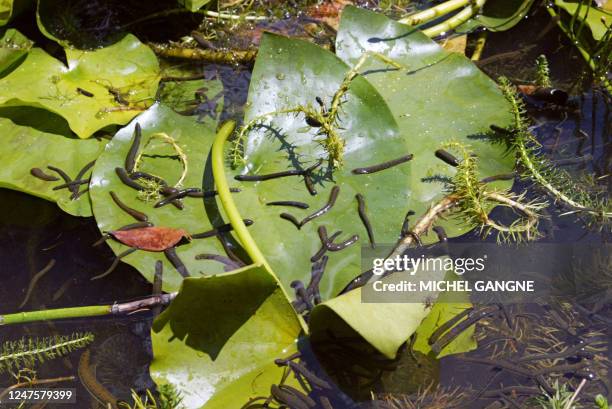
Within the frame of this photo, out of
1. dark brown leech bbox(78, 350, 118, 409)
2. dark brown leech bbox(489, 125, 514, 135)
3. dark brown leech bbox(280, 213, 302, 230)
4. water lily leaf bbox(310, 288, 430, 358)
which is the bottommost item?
dark brown leech bbox(78, 350, 118, 409)

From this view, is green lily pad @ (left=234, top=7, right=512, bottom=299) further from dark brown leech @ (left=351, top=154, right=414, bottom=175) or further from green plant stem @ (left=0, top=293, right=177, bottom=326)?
green plant stem @ (left=0, top=293, right=177, bottom=326)

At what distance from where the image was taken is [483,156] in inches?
71.1

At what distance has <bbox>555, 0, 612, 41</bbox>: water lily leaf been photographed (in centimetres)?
210

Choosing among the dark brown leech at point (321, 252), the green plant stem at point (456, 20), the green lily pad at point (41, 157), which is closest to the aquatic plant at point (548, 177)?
the green plant stem at point (456, 20)

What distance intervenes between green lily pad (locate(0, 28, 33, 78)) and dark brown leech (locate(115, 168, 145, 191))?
503 millimetres

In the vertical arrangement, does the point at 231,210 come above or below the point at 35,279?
above

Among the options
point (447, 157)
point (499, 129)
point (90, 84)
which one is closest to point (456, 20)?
point (499, 129)

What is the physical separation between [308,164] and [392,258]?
0.32m

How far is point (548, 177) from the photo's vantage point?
1778mm

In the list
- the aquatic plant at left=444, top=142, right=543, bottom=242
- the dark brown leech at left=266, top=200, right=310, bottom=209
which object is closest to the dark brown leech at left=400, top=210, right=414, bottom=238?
the aquatic plant at left=444, top=142, right=543, bottom=242

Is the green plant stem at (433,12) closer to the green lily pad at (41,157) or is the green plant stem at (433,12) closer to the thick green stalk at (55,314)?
the green lily pad at (41,157)

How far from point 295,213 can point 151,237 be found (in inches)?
13.6

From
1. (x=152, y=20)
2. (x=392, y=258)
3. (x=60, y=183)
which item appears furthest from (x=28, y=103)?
(x=392, y=258)

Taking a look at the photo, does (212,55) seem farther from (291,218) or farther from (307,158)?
(291,218)
